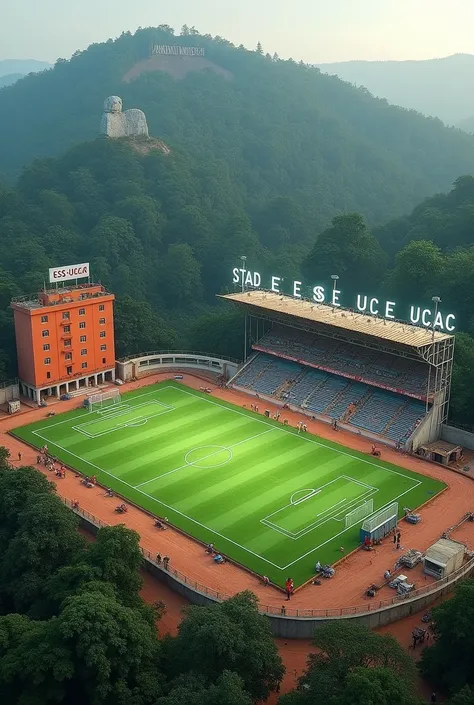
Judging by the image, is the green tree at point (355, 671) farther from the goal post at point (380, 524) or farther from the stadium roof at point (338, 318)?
the stadium roof at point (338, 318)

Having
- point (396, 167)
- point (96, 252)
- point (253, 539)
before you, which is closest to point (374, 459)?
point (253, 539)

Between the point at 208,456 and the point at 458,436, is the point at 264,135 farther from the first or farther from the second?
the point at 208,456

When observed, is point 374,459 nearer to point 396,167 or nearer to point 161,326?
point 161,326

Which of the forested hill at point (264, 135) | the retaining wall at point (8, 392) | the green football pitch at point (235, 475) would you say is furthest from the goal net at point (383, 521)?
the forested hill at point (264, 135)

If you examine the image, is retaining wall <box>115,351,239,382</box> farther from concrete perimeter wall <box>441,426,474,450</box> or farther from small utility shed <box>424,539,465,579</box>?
small utility shed <box>424,539,465,579</box>

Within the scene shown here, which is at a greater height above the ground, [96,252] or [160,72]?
[160,72]

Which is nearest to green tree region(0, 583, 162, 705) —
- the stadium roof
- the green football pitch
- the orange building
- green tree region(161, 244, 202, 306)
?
the green football pitch

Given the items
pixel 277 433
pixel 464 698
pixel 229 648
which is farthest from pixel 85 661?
pixel 277 433
